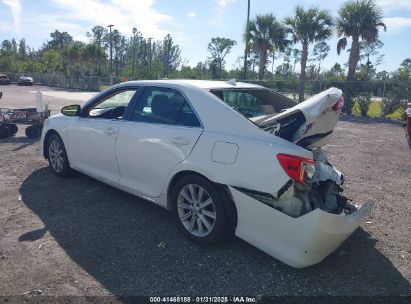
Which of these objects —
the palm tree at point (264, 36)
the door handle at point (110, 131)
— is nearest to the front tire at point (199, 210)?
the door handle at point (110, 131)

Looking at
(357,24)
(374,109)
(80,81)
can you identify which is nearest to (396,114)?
(374,109)

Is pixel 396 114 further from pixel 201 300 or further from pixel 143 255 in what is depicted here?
pixel 201 300

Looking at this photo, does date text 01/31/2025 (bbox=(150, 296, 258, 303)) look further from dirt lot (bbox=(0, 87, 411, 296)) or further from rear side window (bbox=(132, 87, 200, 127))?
rear side window (bbox=(132, 87, 200, 127))

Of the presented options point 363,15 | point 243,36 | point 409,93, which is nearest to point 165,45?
point 243,36

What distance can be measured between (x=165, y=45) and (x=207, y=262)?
73.0 meters

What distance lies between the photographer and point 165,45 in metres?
72.5

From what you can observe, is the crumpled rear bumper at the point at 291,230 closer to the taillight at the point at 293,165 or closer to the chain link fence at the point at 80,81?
the taillight at the point at 293,165

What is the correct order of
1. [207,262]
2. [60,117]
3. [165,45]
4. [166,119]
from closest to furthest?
[207,262] < [166,119] < [60,117] < [165,45]

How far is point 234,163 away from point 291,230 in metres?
0.76

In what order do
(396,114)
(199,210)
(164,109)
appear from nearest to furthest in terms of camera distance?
1. (199,210)
2. (164,109)
3. (396,114)

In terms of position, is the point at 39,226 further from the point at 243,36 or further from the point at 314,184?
the point at 243,36

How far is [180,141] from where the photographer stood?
373cm

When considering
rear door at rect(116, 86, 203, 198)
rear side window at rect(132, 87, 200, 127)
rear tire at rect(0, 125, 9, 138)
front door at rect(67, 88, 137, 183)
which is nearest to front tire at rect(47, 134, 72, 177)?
front door at rect(67, 88, 137, 183)

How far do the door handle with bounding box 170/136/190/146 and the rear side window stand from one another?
0.55ft
